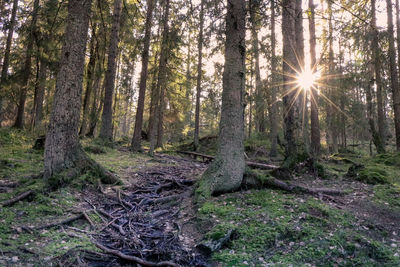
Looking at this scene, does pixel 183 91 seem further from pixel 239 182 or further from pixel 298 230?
pixel 298 230

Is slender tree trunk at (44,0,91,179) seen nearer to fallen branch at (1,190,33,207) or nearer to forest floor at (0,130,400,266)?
forest floor at (0,130,400,266)

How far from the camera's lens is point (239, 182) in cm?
608

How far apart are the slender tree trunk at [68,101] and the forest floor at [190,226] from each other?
1.87ft

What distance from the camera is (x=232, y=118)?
19.8ft

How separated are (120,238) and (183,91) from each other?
Answer: 53.2ft

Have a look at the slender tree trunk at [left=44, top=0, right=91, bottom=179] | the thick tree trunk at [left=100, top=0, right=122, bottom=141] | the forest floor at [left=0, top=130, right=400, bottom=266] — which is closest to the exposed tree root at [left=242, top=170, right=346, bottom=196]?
the forest floor at [left=0, top=130, right=400, bottom=266]

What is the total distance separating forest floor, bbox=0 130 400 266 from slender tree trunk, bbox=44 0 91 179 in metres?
0.57

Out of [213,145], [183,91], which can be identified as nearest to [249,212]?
[213,145]

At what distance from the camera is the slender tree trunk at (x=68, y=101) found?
5789 millimetres

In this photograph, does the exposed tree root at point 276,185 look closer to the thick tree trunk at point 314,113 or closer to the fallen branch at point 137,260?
the fallen branch at point 137,260

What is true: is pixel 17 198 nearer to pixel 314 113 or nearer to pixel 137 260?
pixel 137 260

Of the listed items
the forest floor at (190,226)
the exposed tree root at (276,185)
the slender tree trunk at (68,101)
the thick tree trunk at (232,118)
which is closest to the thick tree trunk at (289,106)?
the forest floor at (190,226)

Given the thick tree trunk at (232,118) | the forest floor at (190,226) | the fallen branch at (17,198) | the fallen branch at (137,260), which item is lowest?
the fallen branch at (137,260)

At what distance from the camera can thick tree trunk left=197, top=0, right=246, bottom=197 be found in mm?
5898
